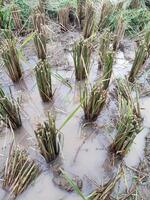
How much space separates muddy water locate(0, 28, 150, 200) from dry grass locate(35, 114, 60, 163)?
0.10 m

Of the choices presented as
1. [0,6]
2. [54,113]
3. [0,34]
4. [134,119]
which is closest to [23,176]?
A: [54,113]

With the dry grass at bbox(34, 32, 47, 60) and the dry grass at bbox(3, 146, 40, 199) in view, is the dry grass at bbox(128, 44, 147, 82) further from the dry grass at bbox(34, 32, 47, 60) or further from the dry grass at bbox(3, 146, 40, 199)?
the dry grass at bbox(3, 146, 40, 199)

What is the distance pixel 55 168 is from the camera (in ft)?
6.36

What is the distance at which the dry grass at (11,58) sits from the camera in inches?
90.3

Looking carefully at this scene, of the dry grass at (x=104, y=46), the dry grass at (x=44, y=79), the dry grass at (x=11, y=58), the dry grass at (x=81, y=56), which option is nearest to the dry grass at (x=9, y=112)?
the dry grass at (x=44, y=79)

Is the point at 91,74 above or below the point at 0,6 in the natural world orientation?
below

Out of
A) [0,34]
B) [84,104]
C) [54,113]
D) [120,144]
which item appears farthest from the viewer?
[0,34]

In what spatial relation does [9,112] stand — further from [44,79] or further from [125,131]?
[125,131]

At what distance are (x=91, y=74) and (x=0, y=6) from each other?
1240 mm

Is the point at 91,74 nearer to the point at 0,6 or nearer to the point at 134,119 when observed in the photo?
the point at 134,119

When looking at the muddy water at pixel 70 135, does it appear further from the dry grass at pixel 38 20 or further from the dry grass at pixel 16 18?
the dry grass at pixel 16 18

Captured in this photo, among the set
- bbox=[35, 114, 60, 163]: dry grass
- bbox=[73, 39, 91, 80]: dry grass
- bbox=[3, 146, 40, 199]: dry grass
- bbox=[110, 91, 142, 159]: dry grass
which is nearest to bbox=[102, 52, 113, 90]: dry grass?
bbox=[73, 39, 91, 80]: dry grass

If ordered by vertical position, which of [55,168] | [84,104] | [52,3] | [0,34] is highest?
[52,3]

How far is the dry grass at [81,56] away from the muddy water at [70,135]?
0.14 m
